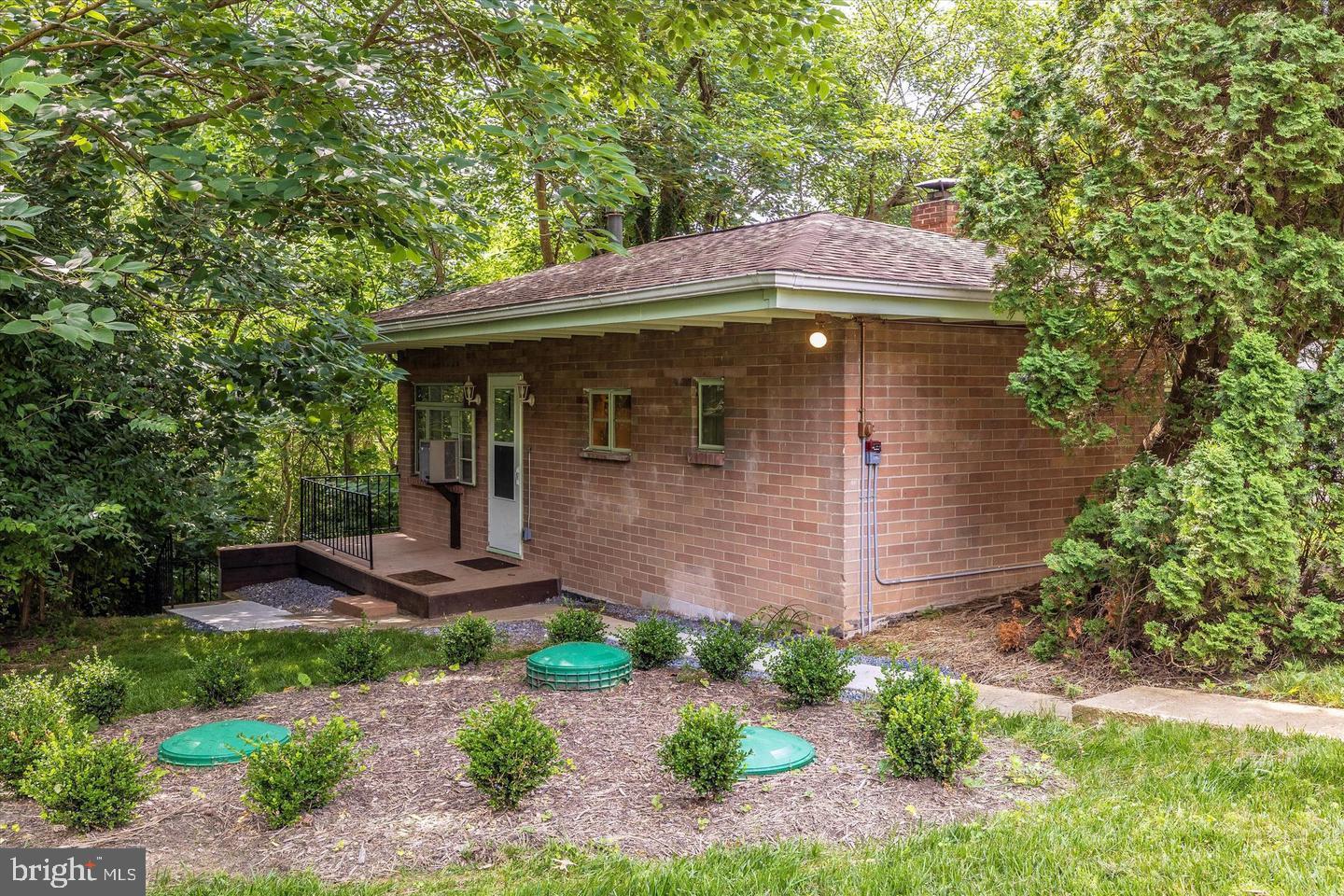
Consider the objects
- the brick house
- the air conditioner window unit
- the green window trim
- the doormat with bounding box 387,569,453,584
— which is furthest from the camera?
the air conditioner window unit

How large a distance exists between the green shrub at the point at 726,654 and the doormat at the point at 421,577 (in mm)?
4412

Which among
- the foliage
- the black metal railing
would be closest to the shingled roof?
the foliage

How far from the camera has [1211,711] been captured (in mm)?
4570

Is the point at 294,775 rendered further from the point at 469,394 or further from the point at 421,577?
the point at 469,394

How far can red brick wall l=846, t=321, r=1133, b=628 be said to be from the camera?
7.20 metres

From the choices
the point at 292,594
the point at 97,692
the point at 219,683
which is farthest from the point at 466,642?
the point at 292,594

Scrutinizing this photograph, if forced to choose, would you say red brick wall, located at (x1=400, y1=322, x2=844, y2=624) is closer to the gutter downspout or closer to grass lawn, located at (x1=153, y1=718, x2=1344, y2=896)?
the gutter downspout

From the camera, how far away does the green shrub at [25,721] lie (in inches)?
157

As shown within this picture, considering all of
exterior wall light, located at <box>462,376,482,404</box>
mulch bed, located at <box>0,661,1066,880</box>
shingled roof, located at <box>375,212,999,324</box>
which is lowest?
mulch bed, located at <box>0,661,1066,880</box>

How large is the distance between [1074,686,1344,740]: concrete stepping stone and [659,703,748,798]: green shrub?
2.07 meters

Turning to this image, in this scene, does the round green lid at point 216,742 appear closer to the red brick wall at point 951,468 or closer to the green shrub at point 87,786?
the green shrub at point 87,786

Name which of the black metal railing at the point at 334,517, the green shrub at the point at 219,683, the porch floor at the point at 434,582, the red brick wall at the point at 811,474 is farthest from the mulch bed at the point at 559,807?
the black metal railing at the point at 334,517

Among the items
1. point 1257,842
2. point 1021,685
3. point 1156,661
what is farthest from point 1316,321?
point 1257,842

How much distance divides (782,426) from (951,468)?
1508 millimetres
